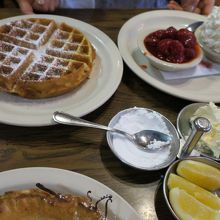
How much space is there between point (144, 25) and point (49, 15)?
0.47 m

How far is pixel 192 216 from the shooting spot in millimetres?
885

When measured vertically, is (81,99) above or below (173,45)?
below

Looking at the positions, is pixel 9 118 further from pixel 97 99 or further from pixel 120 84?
pixel 120 84

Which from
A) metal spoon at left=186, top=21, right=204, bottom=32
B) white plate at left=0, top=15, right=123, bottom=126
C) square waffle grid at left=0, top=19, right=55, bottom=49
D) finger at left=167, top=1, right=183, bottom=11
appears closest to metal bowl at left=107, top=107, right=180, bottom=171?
white plate at left=0, top=15, right=123, bottom=126

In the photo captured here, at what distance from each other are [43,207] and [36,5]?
1.12 meters

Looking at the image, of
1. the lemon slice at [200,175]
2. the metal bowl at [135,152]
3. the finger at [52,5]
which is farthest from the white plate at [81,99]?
the lemon slice at [200,175]

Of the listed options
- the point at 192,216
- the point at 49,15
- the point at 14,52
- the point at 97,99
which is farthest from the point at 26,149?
the point at 49,15

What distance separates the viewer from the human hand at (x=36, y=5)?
1.61 metres

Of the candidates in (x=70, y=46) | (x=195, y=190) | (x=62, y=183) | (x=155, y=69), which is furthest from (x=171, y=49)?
(x=62, y=183)

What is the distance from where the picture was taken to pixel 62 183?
927 mm

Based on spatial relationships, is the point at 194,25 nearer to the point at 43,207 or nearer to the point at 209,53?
the point at 209,53

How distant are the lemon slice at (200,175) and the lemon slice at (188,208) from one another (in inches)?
2.9

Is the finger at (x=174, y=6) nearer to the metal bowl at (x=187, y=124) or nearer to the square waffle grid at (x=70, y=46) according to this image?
the square waffle grid at (x=70, y=46)

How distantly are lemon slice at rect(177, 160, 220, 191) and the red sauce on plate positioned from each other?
51cm
